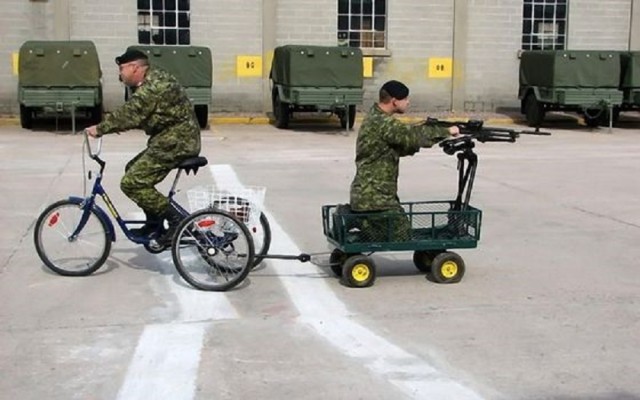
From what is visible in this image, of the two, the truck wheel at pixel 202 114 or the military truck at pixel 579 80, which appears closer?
the truck wheel at pixel 202 114

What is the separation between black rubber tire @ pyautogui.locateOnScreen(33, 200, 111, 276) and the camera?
6855 mm

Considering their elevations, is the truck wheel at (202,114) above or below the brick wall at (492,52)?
below

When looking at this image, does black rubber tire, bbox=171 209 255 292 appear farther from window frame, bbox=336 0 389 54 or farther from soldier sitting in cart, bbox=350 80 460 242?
window frame, bbox=336 0 389 54

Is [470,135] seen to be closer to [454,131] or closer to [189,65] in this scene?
[454,131]

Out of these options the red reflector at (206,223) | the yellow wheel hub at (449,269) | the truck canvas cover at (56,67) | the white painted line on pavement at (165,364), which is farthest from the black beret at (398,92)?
the truck canvas cover at (56,67)

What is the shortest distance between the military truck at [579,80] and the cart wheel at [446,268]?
647 inches

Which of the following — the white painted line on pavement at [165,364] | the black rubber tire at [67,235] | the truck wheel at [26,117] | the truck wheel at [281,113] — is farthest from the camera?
the truck wheel at [281,113]

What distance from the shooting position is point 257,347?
17.4 feet

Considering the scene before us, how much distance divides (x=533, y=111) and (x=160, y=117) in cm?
1832

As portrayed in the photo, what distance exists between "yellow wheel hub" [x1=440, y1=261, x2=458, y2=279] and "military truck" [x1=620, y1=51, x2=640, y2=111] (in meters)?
17.6

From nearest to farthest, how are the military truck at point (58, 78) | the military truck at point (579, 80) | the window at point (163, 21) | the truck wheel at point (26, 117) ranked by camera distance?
1. the military truck at point (58, 78)
2. the truck wheel at point (26, 117)
3. the military truck at point (579, 80)
4. the window at point (163, 21)

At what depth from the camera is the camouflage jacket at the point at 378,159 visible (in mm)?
6570

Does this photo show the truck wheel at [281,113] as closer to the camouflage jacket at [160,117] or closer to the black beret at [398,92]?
the camouflage jacket at [160,117]

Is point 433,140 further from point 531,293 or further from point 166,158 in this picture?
point 166,158
